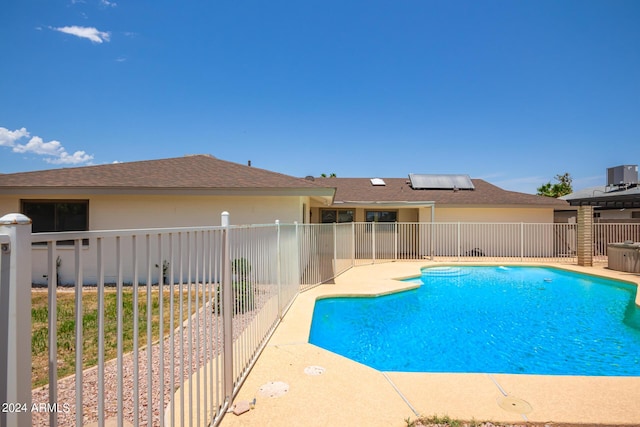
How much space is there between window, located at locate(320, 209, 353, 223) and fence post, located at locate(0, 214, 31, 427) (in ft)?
66.5

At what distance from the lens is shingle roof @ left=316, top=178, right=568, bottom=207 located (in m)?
19.2

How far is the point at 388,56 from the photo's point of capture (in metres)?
17.0

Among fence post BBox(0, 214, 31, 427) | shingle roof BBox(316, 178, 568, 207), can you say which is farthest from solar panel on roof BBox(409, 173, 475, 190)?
fence post BBox(0, 214, 31, 427)

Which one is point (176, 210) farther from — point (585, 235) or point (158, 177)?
point (585, 235)

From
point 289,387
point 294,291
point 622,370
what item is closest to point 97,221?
point 294,291

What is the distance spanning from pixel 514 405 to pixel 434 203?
1566cm

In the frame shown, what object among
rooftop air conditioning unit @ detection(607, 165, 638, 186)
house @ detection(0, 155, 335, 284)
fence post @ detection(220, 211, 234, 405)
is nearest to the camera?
fence post @ detection(220, 211, 234, 405)

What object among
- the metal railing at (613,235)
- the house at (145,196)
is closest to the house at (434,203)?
the metal railing at (613,235)

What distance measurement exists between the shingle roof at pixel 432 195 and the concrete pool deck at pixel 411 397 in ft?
48.1

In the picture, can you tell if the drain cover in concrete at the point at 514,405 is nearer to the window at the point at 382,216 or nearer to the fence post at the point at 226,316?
the fence post at the point at 226,316

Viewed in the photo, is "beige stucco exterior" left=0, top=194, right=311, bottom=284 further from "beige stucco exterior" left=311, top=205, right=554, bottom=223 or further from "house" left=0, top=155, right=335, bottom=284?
"beige stucco exterior" left=311, top=205, right=554, bottom=223

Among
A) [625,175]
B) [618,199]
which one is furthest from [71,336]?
[625,175]

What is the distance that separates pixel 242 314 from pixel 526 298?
10.0 m

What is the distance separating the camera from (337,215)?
70.3ft
